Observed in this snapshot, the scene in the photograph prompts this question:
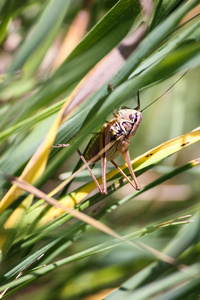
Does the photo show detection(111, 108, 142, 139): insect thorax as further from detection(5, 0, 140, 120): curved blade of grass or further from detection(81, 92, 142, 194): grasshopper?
detection(5, 0, 140, 120): curved blade of grass

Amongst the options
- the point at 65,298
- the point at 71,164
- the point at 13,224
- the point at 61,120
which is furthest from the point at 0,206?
the point at 71,164

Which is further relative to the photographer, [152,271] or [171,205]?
[171,205]

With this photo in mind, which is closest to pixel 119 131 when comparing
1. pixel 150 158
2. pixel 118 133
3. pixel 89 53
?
pixel 118 133

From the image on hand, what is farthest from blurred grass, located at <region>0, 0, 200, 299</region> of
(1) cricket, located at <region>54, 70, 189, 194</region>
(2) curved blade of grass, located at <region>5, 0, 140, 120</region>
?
(1) cricket, located at <region>54, 70, 189, 194</region>

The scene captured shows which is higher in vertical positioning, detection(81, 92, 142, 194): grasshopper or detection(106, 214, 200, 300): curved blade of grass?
detection(81, 92, 142, 194): grasshopper

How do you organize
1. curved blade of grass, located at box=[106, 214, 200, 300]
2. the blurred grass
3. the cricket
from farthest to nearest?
1. the cricket
2. curved blade of grass, located at box=[106, 214, 200, 300]
3. the blurred grass

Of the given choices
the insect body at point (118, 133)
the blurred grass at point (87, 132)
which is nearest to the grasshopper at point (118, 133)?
the insect body at point (118, 133)

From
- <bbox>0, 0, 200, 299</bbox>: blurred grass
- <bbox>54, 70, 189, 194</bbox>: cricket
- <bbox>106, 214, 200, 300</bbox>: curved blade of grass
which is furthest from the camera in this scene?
<bbox>54, 70, 189, 194</bbox>: cricket

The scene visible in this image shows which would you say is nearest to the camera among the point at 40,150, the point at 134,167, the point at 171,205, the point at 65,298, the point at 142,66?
the point at 40,150

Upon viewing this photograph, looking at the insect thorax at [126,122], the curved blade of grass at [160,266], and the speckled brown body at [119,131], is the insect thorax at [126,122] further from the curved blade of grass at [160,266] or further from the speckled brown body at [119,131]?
the curved blade of grass at [160,266]

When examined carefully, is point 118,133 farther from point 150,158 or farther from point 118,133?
point 150,158

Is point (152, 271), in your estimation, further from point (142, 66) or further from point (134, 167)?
point (142, 66)
